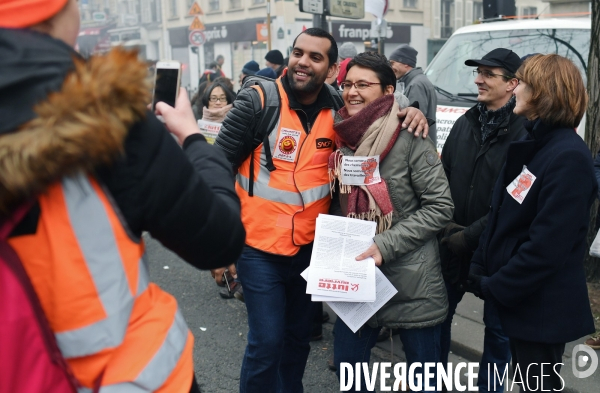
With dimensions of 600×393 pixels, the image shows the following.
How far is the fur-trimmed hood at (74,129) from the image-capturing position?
3.45 feet

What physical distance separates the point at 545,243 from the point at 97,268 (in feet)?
6.00

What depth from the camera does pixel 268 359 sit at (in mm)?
2836

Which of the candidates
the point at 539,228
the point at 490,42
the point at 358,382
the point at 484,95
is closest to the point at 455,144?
the point at 484,95

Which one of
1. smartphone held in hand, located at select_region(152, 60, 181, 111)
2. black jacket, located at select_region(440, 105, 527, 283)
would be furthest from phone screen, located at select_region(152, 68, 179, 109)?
black jacket, located at select_region(440, 105, 527, 283)

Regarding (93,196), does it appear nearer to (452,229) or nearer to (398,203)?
(398,203)

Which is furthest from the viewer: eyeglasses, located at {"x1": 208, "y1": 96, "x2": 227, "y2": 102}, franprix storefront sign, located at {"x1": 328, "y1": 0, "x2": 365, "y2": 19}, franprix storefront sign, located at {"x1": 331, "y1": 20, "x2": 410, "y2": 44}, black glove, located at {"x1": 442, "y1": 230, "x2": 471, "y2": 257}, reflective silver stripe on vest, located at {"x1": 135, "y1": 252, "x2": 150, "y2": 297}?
franprix storefront sign, located at {"x1": 331, "y1": 20, "x2": 410, "y2": 44}

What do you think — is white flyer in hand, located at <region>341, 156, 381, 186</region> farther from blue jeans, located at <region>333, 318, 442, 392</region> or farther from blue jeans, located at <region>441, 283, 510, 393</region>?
blue jeans, located at <region>441, 283, 510, 393</region>

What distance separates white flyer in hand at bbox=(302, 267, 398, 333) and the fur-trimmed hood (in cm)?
171

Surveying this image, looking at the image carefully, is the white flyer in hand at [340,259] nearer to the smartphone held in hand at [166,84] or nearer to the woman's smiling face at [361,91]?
the woman's smiling face at [361,91]

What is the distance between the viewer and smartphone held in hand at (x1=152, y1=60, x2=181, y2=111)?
158cm

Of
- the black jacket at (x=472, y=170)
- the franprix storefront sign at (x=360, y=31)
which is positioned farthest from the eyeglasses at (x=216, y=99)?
the franprix storefront sign at (x=360, y=31)

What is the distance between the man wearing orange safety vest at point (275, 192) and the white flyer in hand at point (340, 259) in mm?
203

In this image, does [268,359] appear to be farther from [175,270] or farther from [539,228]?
[175,270]

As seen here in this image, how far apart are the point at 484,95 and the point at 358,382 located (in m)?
1.66
